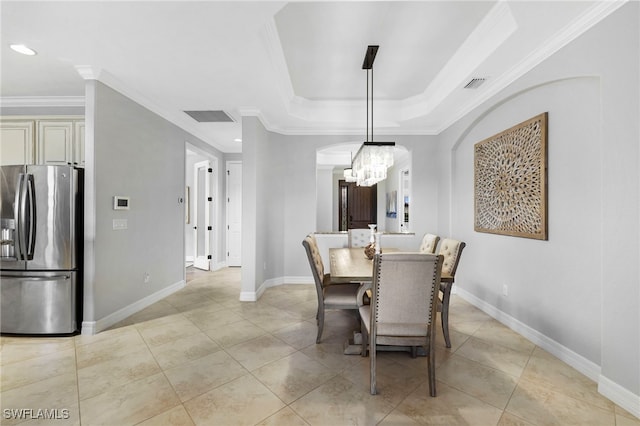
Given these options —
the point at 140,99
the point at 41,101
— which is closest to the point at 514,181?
the point at 140,99

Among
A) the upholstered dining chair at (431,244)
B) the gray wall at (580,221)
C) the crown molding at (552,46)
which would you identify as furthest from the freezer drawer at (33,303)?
the crown molding at (552,46)

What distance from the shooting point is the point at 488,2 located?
2.14 m

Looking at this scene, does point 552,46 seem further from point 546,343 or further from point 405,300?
point 546,343

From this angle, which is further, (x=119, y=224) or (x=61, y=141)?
(x=61, y=141)

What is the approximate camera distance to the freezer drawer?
2.70m

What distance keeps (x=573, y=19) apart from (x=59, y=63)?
449 cm

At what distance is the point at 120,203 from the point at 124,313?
4.12ft

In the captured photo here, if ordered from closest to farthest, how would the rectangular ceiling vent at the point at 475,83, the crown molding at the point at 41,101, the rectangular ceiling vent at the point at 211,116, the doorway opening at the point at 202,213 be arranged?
the rectangular ceiling vent at the point at 475,83 → the crown molding at the point at 41,101 → the rectangular ceiling vent at the point at 211,116 → the doorway opening at the point at 202,213

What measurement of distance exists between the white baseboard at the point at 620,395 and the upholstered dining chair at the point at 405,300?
1135 mm

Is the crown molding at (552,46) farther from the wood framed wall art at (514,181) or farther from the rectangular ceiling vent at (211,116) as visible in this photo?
the rectangular ceiling vent at (211,116)

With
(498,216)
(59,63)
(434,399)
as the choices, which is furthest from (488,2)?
(59,63)

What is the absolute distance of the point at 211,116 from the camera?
4.13 metres

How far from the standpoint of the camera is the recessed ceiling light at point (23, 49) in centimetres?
242

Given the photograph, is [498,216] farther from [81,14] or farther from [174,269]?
[174,269]
